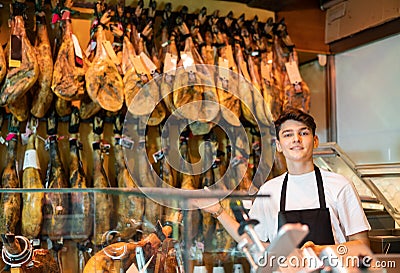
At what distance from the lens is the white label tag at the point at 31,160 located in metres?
3.14

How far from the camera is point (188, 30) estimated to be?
3.56m

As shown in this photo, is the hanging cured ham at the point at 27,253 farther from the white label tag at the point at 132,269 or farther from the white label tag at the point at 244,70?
the white label tag at the point at 244,70

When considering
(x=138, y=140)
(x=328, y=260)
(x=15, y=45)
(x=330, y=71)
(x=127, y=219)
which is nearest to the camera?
(x=328, y=260)

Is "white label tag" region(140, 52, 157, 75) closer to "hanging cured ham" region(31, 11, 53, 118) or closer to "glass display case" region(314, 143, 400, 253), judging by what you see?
"hanging cured ham" region(31, 11, 53, 118)

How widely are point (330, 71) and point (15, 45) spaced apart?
7.12ft

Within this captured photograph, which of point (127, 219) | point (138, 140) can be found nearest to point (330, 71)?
point (138, 140)

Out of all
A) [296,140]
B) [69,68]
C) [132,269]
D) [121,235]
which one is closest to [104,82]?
[69,68]

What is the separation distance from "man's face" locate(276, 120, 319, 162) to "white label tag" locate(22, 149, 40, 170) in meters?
1.53

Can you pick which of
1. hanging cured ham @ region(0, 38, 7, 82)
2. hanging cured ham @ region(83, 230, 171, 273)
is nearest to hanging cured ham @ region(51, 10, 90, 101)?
hanging cured ham @ region(0, 38, 7, 82)

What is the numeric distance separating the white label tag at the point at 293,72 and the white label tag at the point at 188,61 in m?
0.70

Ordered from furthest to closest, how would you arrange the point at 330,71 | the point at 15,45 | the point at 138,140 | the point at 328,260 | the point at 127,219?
1. the point at 330,71
2. the point at 138,140
3. the point at 15,45
4. the point at 127,219
5. the point at 328,260

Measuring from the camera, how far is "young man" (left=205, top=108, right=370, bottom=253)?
6.68ft

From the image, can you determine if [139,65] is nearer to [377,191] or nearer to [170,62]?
[170,62]

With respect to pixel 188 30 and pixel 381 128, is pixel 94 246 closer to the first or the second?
pixel 188 30
